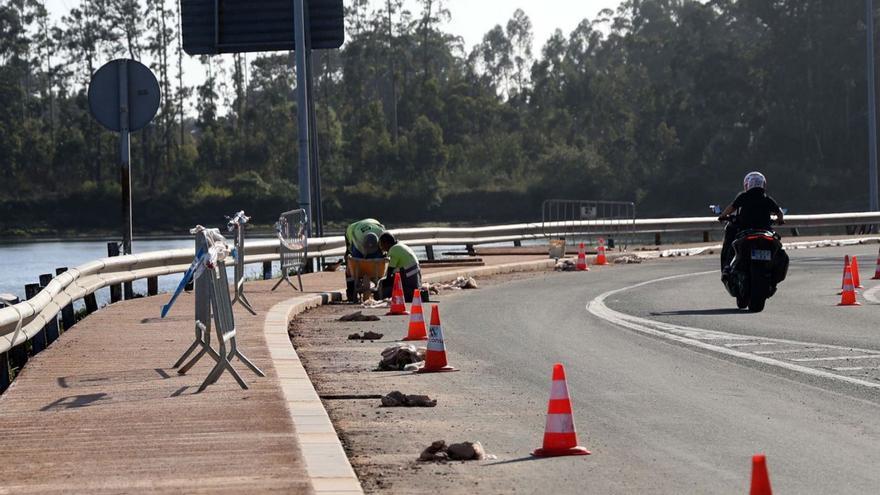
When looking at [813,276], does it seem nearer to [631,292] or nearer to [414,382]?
[631,292]

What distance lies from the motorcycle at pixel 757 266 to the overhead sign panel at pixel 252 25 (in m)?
15.7

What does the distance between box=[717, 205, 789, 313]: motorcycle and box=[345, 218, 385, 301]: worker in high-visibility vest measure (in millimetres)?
5476

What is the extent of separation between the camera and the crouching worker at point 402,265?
22.6 meters

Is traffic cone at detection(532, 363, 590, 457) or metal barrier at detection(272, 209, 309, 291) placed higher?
metal barrier at detection(272, 209, 309, 291)

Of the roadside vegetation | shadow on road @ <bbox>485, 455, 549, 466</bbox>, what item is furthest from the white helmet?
the roadside vegetation

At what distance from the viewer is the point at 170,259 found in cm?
2392

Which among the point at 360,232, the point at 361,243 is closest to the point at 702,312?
the point at 361,243

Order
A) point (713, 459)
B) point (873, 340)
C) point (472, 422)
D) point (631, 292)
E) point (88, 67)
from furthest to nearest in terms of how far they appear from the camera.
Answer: point (88, 67), point (631, 292), point (873, 340), point (472, 422), point (713, 459)

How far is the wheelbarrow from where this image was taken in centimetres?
2380

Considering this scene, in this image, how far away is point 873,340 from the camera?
637 inches

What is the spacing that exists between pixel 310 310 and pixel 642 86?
9892cm

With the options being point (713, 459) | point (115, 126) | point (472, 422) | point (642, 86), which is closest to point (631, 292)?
point (115, 126)

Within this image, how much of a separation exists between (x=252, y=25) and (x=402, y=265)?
13995 millimetres

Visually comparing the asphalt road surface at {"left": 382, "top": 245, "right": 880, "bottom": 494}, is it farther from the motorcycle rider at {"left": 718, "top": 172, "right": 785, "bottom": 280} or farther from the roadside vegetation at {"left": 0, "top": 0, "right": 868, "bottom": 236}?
the roadside vegetation at {"left": 0, "top": 0, "right": 868, "bottom": 236}
